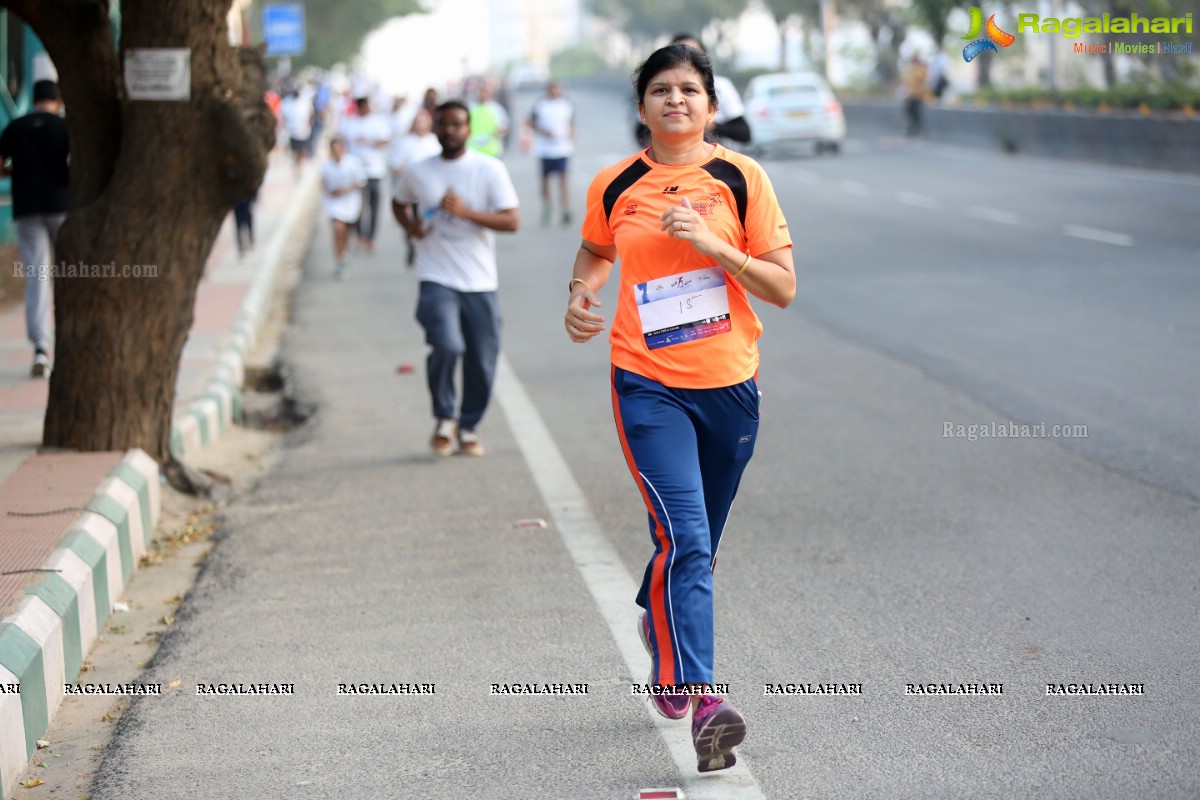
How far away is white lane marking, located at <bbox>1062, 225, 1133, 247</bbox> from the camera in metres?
16.8

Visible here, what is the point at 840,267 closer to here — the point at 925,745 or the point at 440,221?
the point at 440,221

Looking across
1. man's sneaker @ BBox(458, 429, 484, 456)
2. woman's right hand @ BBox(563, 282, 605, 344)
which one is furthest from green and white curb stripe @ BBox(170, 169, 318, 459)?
woman's right hand @ BBox(563, 282, 605, 344)

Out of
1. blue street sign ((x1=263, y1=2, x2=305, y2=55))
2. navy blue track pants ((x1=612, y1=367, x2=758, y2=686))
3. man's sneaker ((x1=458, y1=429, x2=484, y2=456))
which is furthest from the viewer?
blue street sign ((x1=263, y1=2, x2=305, y2=55))

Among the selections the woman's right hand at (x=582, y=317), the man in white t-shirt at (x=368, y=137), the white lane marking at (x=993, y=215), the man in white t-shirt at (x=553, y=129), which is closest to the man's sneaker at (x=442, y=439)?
the woman's right hand at (x=582, y=317)

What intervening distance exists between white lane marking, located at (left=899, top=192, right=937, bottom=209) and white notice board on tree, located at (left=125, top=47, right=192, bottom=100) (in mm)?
15192

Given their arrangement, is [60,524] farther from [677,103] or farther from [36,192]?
[36,192]

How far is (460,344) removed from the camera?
874 cm

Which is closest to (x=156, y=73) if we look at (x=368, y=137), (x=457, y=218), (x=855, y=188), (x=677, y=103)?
(x=457, y=218)

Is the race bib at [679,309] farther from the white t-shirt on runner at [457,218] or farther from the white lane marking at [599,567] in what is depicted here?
the white t-shirt on runner at [457,218]

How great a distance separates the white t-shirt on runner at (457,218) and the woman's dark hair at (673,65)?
423 centimetres

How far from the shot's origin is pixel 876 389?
1017 cm

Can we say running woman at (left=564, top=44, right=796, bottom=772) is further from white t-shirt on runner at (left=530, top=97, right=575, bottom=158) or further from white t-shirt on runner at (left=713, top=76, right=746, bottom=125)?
white t-shirt on runner at (left=530, top=97, right=575, bottom=158)

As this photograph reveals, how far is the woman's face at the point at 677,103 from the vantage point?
443 cm

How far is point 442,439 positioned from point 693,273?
4487 millimetres
